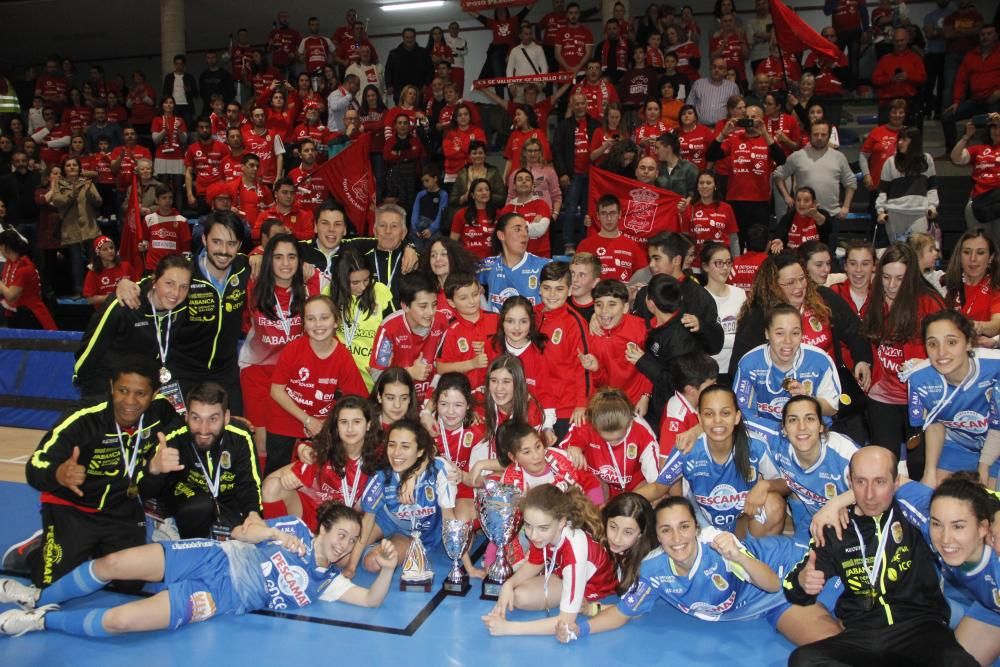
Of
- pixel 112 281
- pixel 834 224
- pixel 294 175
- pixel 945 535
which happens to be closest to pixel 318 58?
pixel 294 175

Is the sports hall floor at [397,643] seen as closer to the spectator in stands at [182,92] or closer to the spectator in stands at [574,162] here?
the spectator in stands at [574,162]

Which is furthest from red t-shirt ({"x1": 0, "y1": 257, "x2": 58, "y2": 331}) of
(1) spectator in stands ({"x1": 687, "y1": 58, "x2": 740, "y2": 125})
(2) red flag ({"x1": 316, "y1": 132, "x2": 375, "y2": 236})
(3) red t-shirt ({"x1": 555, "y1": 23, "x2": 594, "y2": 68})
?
(1) spectator in stands ({"x1": 687, "y1": 58, "x2": 740, "y2": 125})

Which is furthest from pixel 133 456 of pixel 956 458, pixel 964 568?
pixel 956 458

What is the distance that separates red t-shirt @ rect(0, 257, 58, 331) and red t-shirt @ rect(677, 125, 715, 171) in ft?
25.0

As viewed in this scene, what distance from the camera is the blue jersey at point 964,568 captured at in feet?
12.0

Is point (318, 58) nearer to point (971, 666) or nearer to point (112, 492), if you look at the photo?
point (112, 492)

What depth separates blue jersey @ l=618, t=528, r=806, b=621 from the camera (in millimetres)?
4242

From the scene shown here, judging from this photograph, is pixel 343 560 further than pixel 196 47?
No

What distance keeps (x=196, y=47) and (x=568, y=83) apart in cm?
1157

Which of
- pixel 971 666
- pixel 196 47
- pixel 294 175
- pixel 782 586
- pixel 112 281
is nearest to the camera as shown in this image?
pixel 971 666

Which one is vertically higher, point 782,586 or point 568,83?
point 568,83

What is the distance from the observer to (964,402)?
16.1ft

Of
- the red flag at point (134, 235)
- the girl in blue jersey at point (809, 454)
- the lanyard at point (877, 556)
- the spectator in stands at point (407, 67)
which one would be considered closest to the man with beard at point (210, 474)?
the girl in blue jersey at point (809, 454)

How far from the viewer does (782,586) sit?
4.12 m
